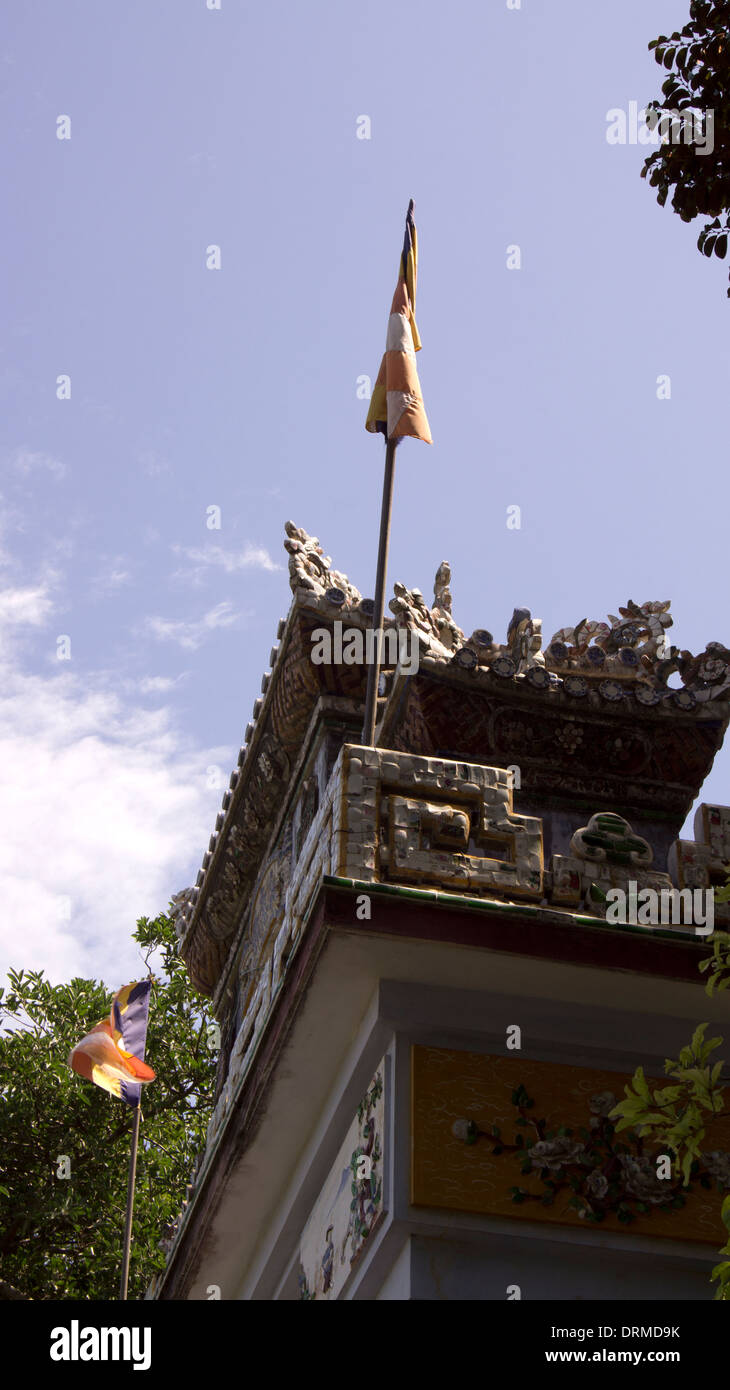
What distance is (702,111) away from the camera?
6848mm

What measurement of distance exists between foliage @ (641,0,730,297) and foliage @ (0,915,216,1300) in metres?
13.8

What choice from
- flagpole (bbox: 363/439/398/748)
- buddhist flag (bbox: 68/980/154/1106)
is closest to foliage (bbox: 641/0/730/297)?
flagpole (bbox: 363/439/398/748)

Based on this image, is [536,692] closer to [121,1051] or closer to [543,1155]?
[121,1051]

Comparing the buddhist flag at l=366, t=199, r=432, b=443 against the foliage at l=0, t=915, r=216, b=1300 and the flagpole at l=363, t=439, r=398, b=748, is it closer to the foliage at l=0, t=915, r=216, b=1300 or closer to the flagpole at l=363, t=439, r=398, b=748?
the flagpole at l=363, t=439, r=398, b=748

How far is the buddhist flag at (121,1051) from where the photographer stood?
11617 millimetres

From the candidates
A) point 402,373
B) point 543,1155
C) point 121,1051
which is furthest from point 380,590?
point 121,1051

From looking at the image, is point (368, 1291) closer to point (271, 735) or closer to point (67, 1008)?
point (271, 735)

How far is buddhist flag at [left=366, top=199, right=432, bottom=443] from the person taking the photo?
9.63 metres

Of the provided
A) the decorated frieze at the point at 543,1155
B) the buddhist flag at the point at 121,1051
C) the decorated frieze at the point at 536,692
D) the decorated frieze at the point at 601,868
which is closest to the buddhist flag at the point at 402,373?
the decorated frieze at the point at 536,692

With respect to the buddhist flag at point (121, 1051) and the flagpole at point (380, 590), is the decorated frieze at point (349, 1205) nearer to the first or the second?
the flagpole at point (380, 590)

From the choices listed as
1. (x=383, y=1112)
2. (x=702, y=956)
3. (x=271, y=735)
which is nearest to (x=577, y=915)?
(x=702, y=956)

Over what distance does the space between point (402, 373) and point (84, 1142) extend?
11.9 metres

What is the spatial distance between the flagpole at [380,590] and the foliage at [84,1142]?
36.0ft
